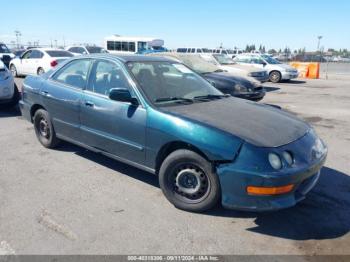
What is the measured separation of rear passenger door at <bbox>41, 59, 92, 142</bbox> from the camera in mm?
4781

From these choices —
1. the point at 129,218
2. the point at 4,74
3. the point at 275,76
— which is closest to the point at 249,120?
the point at 129,218

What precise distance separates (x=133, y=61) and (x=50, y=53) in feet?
37.4

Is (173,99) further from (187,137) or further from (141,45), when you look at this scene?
(141,45)

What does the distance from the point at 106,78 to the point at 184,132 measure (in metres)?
1.59

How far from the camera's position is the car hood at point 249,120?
335 centimetres

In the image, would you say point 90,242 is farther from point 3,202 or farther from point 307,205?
point 307,205

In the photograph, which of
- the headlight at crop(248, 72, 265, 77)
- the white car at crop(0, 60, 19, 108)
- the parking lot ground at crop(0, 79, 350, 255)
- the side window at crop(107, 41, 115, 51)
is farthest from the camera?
the side window at crop(107, 41, 115, 51)

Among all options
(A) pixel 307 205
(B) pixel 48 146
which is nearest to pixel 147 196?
(A) pixel 307 205

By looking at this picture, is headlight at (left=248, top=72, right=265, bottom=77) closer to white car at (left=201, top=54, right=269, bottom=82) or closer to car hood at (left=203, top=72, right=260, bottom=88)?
white car at (left=201, top=54, right=269, bottom=82)

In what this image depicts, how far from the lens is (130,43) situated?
106ft

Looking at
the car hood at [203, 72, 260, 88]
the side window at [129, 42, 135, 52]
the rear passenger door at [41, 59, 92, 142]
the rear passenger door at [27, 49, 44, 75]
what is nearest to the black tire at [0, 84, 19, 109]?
the rear passenger door at [41, 59, 92, 142]

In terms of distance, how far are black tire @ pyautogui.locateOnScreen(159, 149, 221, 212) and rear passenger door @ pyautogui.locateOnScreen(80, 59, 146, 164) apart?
436 mm

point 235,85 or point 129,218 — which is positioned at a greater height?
point 235,85

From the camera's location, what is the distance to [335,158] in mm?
5531
